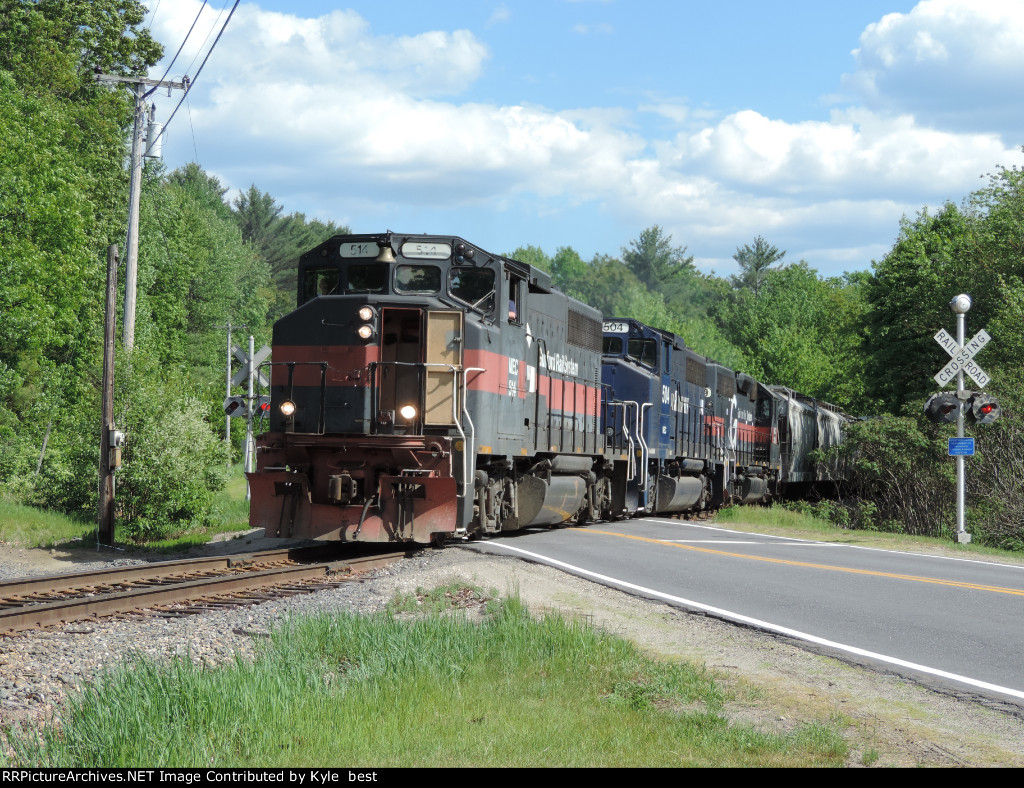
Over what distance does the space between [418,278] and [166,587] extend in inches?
231

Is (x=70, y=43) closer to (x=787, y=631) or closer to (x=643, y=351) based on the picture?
(x=643, y=351)

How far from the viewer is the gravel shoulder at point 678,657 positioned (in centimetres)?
615

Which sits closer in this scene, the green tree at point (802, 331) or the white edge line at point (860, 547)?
the white edge line at point (860, 547)

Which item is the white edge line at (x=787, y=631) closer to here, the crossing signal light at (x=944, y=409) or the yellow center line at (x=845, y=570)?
the yellow center line at (x=845, y=570)

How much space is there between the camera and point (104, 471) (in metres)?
20.4

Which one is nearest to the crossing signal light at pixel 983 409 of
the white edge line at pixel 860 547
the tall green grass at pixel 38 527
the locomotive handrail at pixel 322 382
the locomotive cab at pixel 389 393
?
the white edge line at pixel 860 547

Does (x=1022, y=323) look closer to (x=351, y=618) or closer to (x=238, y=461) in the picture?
(x=351, y=618)

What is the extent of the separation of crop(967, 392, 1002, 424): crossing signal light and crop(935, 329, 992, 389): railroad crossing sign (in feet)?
0.95

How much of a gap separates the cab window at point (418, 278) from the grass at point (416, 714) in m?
7.48

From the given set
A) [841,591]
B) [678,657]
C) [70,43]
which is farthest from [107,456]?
[70,43]

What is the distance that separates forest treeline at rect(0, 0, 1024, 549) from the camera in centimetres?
2305

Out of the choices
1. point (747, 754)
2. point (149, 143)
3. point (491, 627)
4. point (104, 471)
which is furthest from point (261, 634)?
Result: point (149, 143)

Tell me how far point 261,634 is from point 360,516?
511 cm

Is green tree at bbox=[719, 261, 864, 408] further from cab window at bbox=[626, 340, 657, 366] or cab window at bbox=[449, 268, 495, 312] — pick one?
cab window at bbox=[449, 268, 495, 312]
